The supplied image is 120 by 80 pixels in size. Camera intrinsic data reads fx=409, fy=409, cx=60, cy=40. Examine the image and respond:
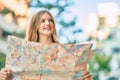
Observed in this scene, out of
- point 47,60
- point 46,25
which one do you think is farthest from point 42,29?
point 47,60

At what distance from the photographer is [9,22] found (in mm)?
4527

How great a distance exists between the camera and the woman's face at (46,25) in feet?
4.86

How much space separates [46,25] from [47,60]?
142mm

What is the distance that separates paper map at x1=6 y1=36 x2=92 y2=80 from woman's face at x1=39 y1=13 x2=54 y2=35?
8 centimetres

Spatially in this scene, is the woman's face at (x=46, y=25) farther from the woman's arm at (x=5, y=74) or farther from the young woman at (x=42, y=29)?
the woman's arm at (x=5, y=74)

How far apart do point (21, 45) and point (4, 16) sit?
9.86ft

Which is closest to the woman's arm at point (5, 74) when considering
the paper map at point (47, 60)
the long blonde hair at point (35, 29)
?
the paper map at point (47, 60)

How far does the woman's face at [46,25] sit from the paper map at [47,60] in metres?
0.08

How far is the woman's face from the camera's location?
1.48 meters

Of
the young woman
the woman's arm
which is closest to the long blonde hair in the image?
the young woman

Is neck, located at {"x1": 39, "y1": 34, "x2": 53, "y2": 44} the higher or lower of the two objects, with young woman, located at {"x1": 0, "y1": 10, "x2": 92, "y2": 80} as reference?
lower

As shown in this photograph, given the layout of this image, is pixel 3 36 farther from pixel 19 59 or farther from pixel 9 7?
pixel 19 59

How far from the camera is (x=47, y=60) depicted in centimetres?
141

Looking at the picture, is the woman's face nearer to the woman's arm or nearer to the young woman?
the young woman
